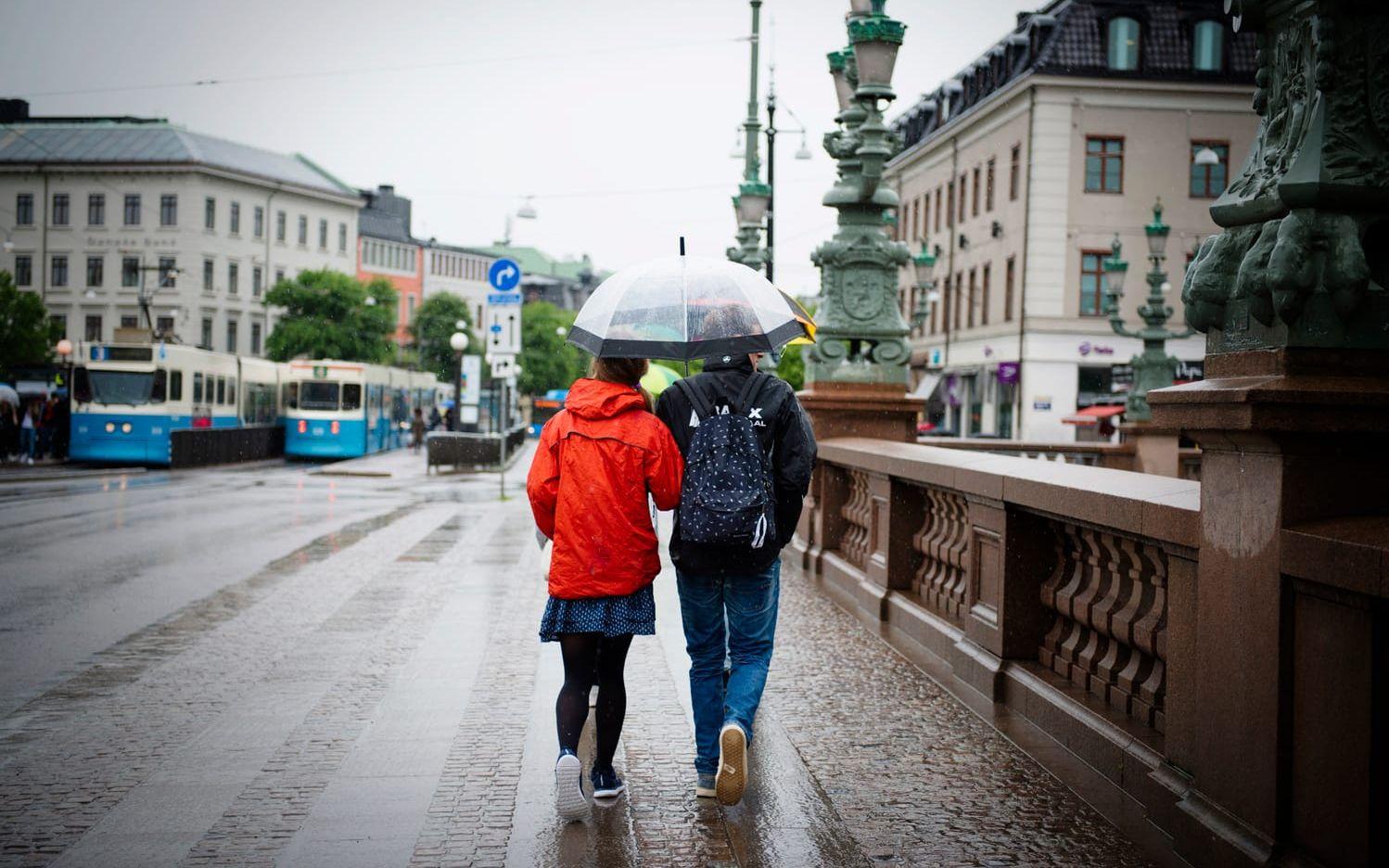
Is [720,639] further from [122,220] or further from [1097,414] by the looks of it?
[122,220]

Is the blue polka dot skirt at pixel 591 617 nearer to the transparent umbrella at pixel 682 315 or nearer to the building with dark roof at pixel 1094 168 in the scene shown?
the transparent umbrella at pixel 682 315

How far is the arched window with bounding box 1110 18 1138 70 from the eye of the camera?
49.1 metres

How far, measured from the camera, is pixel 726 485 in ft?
17.5

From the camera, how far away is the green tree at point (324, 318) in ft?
276

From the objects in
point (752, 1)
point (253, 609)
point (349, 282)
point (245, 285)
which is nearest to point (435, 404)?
point (349, 282)

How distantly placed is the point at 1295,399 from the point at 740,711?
2.32 meters

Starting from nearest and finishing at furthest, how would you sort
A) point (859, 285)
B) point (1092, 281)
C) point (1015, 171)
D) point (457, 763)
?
1. point (457, 763)
2. point (859, 285)
3. point (1092, 281)
4. point (1015, 171)

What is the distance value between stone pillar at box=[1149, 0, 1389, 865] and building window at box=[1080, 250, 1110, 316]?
152 ft

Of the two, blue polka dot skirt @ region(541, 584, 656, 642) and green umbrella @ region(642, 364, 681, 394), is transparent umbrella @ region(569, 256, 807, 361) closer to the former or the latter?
blue polka dot skirt @ region(541, 584, 656, 642)

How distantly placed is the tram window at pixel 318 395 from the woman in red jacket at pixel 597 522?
42.4m

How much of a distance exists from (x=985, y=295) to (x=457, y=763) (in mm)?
51194

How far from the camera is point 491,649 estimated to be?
8875 mm

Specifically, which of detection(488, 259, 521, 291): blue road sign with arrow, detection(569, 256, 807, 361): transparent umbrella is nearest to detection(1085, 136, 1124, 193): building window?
detection(488, 259, 521, 291): blue road sign with arrow

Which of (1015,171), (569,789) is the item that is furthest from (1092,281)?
(569,789)
